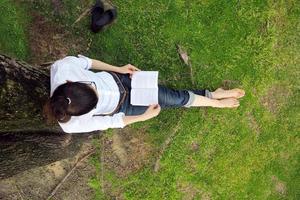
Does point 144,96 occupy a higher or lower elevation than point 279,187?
higher

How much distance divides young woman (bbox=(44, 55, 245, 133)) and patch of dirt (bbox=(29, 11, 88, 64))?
1.15m

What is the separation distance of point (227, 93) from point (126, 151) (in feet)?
4.37

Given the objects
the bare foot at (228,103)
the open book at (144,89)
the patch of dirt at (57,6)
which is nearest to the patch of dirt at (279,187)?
the bare foot at (228,103)

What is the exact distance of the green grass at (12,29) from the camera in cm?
572

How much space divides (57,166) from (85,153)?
0.35 metres

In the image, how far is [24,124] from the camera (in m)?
4.58

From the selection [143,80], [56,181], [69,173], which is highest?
[143,80]

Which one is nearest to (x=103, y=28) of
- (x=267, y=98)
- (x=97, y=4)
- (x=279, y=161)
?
(x=97, y=4)

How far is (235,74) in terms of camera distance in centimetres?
585

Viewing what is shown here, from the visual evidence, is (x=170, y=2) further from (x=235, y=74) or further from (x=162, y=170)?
(x=162, y=170)

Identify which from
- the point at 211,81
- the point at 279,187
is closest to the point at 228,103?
the point at 211,81

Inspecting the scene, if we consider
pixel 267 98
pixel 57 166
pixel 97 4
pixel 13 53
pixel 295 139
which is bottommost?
pixel 57 166

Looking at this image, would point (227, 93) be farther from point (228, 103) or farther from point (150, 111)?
point (150, 111)

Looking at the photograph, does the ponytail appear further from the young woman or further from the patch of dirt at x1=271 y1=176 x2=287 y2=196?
the patch of dirt at x1=271 y1=176 x2=287 y2=196
